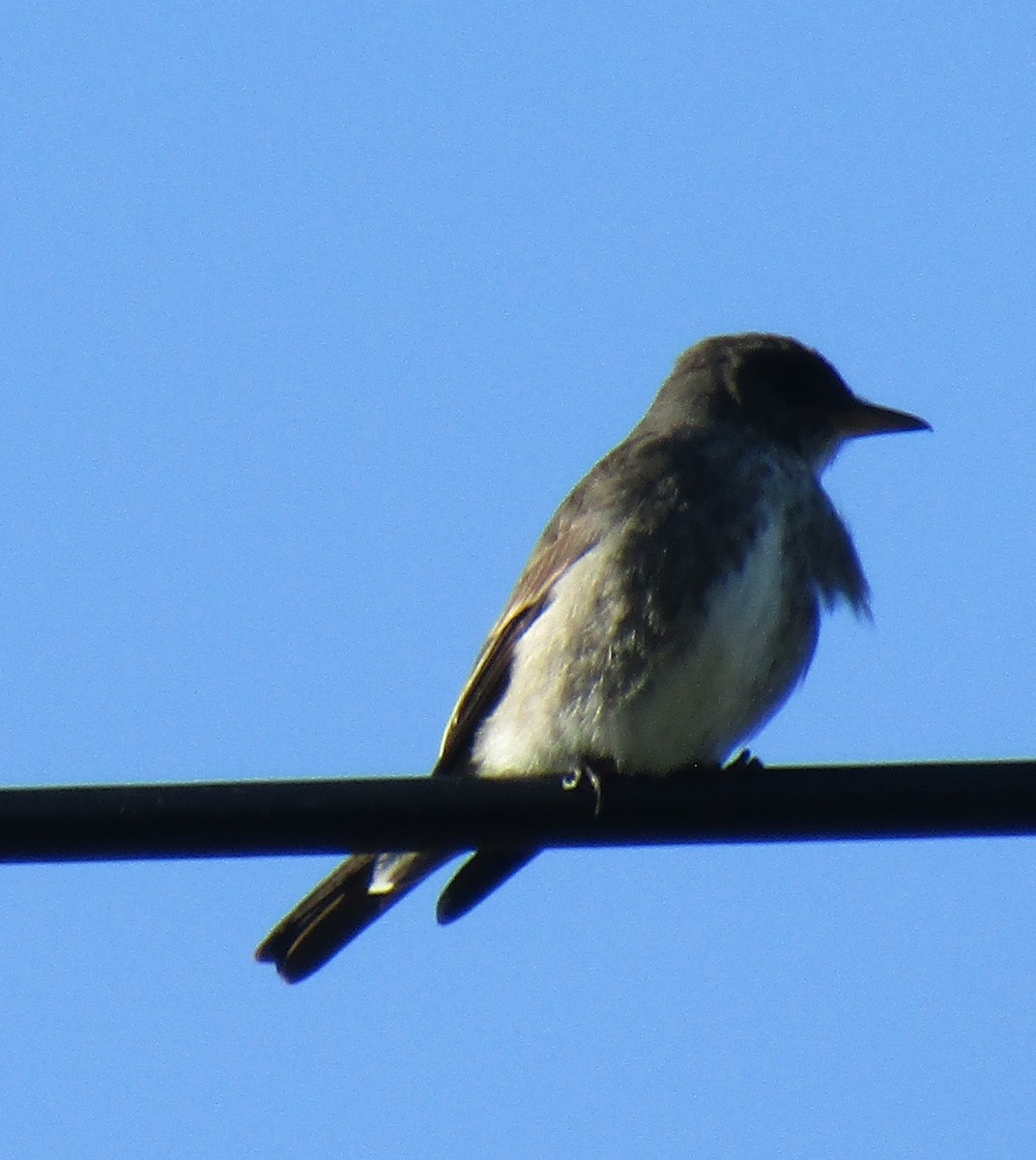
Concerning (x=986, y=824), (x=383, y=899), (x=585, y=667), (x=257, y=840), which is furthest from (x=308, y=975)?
(x=986, y=824)

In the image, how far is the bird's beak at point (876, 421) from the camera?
8.06 meters

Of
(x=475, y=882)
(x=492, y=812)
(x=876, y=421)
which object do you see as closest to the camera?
(x=492, y=812)

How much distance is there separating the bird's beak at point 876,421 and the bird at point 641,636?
75cm

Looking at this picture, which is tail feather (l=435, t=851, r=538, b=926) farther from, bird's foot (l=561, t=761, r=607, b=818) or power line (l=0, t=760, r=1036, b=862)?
power line (l=0, t=760, r=1036, b=862)

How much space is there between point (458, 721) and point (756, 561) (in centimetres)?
120

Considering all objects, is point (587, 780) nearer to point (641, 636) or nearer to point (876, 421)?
point (641, 636)

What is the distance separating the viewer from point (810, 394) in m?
8.09

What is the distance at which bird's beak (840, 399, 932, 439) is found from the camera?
806 centimetres

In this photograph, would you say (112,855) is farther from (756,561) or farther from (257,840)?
(756,561)

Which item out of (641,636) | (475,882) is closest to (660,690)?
(641,636)

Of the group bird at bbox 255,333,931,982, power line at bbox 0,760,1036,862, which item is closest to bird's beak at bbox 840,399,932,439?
bird at bbox 255,333,931,982

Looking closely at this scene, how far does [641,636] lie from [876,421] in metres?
1.96

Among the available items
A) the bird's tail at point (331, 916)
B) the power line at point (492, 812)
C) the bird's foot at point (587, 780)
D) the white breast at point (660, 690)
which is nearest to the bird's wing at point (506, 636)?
the white breast at point (660, 690)

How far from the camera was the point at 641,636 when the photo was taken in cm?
658
